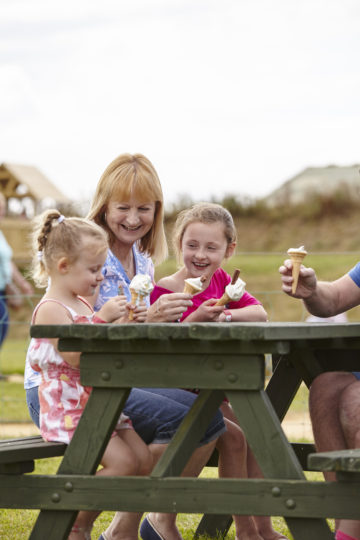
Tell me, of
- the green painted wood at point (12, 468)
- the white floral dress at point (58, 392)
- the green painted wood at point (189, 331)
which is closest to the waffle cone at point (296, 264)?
the green painted wood at point (189, 331)

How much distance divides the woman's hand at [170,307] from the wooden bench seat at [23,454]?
0.52 meters

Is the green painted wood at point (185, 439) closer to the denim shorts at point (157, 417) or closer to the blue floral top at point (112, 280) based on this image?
the denim shorts at point (157, 417)

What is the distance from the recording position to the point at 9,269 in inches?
341

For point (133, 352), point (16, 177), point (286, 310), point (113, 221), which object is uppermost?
point (113, 221)

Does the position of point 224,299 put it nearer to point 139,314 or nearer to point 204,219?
point 139,314

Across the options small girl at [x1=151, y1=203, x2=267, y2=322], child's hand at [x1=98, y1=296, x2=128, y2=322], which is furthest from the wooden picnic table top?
small girl at [x1=151, y1=203, x2=267, y2=322]

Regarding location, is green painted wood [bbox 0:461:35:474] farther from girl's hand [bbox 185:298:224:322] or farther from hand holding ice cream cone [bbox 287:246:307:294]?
hand holding ice cream cone [bbox 287:246:307:294]

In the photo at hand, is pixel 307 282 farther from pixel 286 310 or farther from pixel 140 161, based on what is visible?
pixel 286 310

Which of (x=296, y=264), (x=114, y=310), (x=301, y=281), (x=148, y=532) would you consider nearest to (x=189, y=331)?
(x=114, y=310)

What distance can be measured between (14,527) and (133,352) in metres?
1.64

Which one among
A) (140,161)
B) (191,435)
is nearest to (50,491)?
(191,435)

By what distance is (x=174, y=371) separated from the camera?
107 inches

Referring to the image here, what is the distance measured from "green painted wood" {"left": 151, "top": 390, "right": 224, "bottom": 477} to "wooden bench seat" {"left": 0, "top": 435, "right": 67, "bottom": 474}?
403 millimetres

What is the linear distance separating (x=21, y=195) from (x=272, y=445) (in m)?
19.7
